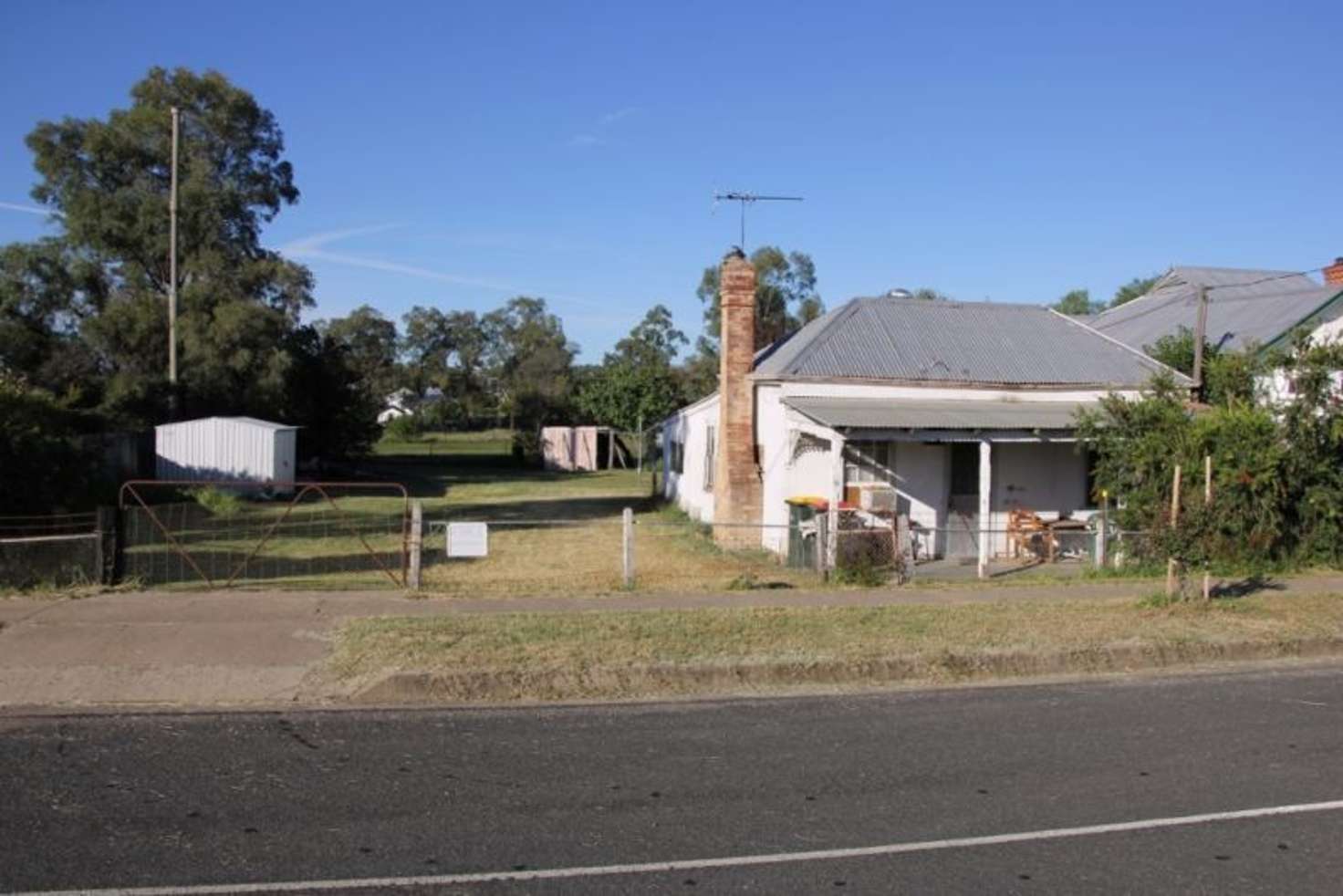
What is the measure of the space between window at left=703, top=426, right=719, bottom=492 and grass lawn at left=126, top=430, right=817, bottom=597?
1027 millimetres

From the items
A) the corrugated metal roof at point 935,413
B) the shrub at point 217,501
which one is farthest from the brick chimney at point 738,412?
the shrub at point 217,501

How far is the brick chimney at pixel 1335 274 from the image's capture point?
96.8 feet

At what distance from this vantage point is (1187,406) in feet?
59.3

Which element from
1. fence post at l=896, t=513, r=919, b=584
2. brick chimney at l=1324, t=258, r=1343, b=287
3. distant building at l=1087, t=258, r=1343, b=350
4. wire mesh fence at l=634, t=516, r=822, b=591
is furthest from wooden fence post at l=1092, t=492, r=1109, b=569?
brick chimney at l=1324, t=258, r=1343, b=287

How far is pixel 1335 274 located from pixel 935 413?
1819cm

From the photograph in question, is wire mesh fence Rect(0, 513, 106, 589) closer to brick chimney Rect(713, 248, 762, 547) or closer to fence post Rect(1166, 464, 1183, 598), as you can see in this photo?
brick chimney Rect(713, 248, 762, 547)

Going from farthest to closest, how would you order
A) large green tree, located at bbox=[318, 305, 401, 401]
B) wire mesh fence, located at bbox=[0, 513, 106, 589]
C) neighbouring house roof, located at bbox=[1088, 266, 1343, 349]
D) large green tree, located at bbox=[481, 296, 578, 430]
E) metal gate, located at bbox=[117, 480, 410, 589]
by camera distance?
large green tree, located at bbox=[318, 305, 401, 401] → large green tree, located at bbox=[481, 296, 578, 430] → neighbouring house roof, located at bbox=[1088, 266, 1343, 349] → metal gate, located at bbox=[117, 480, 410, 589] → wire mesh fence, located at bbox=[0, 513, 106, 589]

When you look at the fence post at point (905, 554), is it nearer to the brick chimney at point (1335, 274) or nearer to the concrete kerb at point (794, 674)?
the concrete kerb at point (794, 674)

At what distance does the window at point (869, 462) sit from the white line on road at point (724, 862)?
504 inches

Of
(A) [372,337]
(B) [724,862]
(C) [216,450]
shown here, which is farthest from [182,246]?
(A) [372,337]

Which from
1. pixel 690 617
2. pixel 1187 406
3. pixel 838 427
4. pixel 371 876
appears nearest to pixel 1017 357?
pixel 1187 406

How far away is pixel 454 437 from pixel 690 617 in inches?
3346

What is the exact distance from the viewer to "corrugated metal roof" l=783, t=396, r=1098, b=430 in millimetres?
16781

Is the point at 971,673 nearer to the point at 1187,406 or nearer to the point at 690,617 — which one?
the point at 690,617
